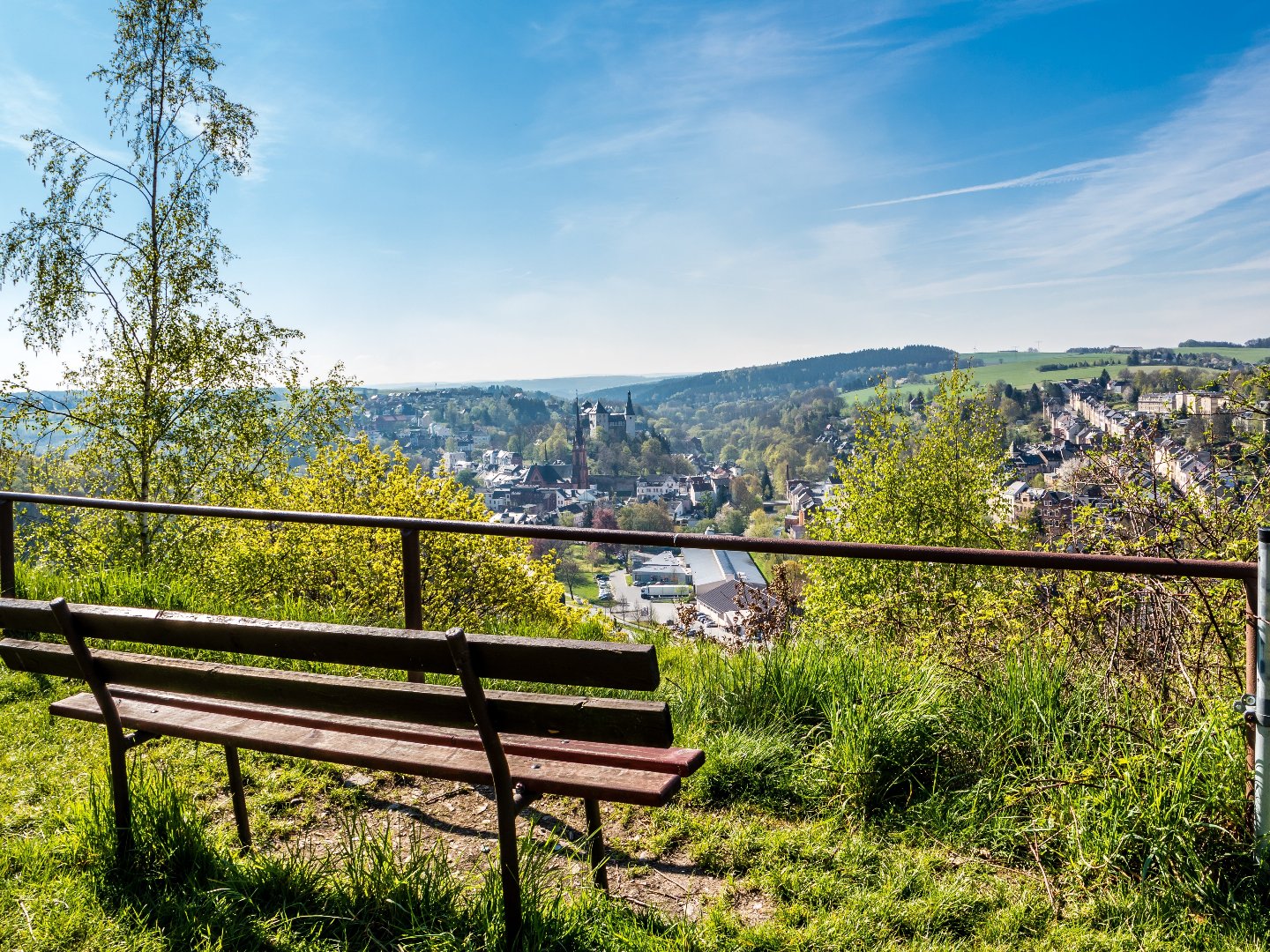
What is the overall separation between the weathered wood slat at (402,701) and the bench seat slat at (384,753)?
18 centimetres

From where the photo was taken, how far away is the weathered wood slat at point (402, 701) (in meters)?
1.97

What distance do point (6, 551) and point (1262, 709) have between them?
5.69 m

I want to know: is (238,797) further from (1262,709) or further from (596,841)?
(1262,709)

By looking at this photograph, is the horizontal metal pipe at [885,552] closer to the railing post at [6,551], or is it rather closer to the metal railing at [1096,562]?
the metal railing at [1096,562]

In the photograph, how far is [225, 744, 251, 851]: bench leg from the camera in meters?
2.70

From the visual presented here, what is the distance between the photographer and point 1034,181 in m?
146

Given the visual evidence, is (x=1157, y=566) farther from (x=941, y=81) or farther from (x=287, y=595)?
(x=941, y=81)

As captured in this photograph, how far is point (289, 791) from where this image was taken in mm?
3201

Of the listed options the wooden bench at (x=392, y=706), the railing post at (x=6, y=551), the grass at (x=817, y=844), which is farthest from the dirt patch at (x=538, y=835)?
the railing post at (x=6, y=551)

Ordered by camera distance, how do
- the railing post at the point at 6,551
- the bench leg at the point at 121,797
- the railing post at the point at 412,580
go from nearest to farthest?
1. the bench leg at the point at 121,797
2. the railing post at the point at 412,580
3. the railing post at the point at 6,551

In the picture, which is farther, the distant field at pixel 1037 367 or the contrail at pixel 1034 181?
the contrail at pixel 1034 181

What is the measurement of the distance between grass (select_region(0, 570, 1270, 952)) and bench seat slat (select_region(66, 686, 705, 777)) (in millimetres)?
281

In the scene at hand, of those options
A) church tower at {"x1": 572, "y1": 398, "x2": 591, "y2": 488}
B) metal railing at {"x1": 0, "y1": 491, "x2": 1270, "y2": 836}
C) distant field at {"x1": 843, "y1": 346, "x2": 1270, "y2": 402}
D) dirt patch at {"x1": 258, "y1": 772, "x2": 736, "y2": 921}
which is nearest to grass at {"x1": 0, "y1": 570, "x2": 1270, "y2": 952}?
dirt patch at {"x1": 258, "y1": 772, "x2": 736, "y2": 921}

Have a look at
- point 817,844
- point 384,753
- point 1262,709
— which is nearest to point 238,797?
point 384,753
